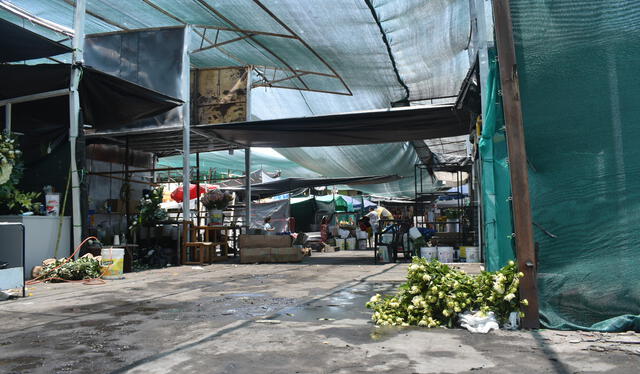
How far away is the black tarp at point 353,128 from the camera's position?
9.59 meters

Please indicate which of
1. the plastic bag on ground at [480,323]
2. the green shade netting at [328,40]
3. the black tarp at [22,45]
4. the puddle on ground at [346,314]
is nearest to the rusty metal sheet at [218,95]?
the green shade netting at [328,40]

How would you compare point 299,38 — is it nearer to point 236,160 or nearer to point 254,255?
point 254,255

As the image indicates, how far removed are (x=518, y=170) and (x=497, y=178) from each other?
29.4 inches

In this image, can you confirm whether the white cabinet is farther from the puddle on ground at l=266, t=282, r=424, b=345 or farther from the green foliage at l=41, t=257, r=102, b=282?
the puddle on ground at l=266, t=282, r=424, b=345

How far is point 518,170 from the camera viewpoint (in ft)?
12.8

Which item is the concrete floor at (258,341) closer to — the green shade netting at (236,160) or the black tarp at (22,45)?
the black tarp at (22,45)

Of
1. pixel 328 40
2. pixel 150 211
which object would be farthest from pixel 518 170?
pixel 150 211

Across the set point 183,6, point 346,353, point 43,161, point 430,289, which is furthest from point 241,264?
point 346,353

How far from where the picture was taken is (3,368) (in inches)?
119

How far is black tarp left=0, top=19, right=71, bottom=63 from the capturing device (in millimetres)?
7095

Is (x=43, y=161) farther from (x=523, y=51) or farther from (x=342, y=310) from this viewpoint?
(x=523, y=51)

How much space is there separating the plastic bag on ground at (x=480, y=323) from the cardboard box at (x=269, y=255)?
7780 millimetres

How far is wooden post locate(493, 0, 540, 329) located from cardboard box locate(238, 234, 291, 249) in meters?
8.15

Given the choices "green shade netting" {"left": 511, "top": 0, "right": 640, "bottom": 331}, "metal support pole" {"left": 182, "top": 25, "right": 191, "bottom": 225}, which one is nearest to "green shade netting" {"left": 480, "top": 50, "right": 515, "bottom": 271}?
"green shade netting" {"left": 511, "top": 0, "right": 640, "bottom": 331}
